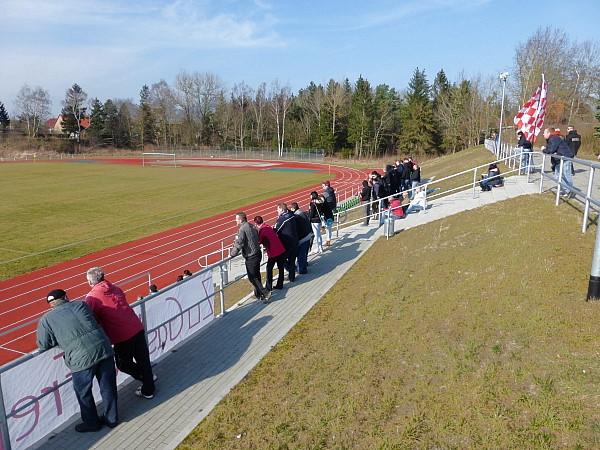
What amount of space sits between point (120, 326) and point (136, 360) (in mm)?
672

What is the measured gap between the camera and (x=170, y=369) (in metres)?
6.70

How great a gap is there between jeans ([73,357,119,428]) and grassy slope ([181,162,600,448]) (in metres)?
1.06

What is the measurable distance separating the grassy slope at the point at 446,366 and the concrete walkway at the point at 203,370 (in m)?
0.30

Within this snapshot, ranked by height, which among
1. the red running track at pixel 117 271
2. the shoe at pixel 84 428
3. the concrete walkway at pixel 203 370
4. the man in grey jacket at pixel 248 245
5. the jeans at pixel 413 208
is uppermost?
the man in grey jacket at pixel 248 245

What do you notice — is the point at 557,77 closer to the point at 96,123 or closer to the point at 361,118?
the point at 361,118

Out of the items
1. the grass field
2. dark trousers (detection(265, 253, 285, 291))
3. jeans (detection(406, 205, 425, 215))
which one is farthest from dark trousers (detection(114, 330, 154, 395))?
the grass field

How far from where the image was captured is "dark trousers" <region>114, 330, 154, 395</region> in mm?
5570

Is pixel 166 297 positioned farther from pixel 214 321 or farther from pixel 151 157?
pixel 151 157

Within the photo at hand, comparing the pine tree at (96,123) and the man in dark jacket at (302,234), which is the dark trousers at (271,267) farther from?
the pine tree at (96,123)

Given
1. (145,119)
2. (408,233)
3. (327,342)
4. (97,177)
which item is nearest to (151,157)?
(145,119)

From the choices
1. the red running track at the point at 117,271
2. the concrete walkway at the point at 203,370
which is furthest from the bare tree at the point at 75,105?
the concrete walkway at the point at 203,370

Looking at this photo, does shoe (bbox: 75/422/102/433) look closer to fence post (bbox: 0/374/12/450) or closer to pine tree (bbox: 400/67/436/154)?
fence post (bbox: 0/374/12/450)

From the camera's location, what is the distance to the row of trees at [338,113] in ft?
143

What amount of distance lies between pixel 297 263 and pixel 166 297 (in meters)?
5.21
